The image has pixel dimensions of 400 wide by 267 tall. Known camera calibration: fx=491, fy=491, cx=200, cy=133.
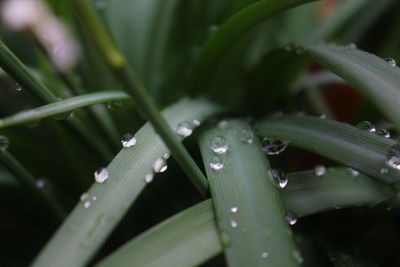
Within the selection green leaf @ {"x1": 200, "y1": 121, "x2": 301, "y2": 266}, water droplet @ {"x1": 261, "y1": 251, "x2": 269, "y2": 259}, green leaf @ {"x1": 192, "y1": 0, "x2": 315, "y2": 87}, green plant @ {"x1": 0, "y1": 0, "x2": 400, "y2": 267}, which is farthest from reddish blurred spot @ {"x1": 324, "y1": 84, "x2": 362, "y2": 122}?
water droplet @ {"x1": 261, "y1": 251, "x2": 269, "y2": 259}

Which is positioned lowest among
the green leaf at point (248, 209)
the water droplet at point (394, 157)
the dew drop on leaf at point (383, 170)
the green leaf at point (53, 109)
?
the dew drop on leaf at point (383, 170)

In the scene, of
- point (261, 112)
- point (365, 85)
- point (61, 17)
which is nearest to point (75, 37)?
point (61, 17)

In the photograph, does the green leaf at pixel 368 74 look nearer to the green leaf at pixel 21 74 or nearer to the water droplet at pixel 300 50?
the water droplet at pixel 300 50

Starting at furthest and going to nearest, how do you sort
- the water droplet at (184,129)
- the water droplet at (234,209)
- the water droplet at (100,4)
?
the water droplet at (100,4) < the water droplet at (184,129) < the water droplet at (234,209)

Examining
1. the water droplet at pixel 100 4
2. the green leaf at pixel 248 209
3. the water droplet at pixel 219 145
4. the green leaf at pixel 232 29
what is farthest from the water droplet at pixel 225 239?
the water droplet at pixel 100 4

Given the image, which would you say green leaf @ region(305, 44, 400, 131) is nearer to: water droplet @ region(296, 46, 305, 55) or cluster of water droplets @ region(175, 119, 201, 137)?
water droplet @ region(296, 46, 305, 55)

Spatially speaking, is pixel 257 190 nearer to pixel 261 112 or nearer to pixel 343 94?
→ pixel 261 112
